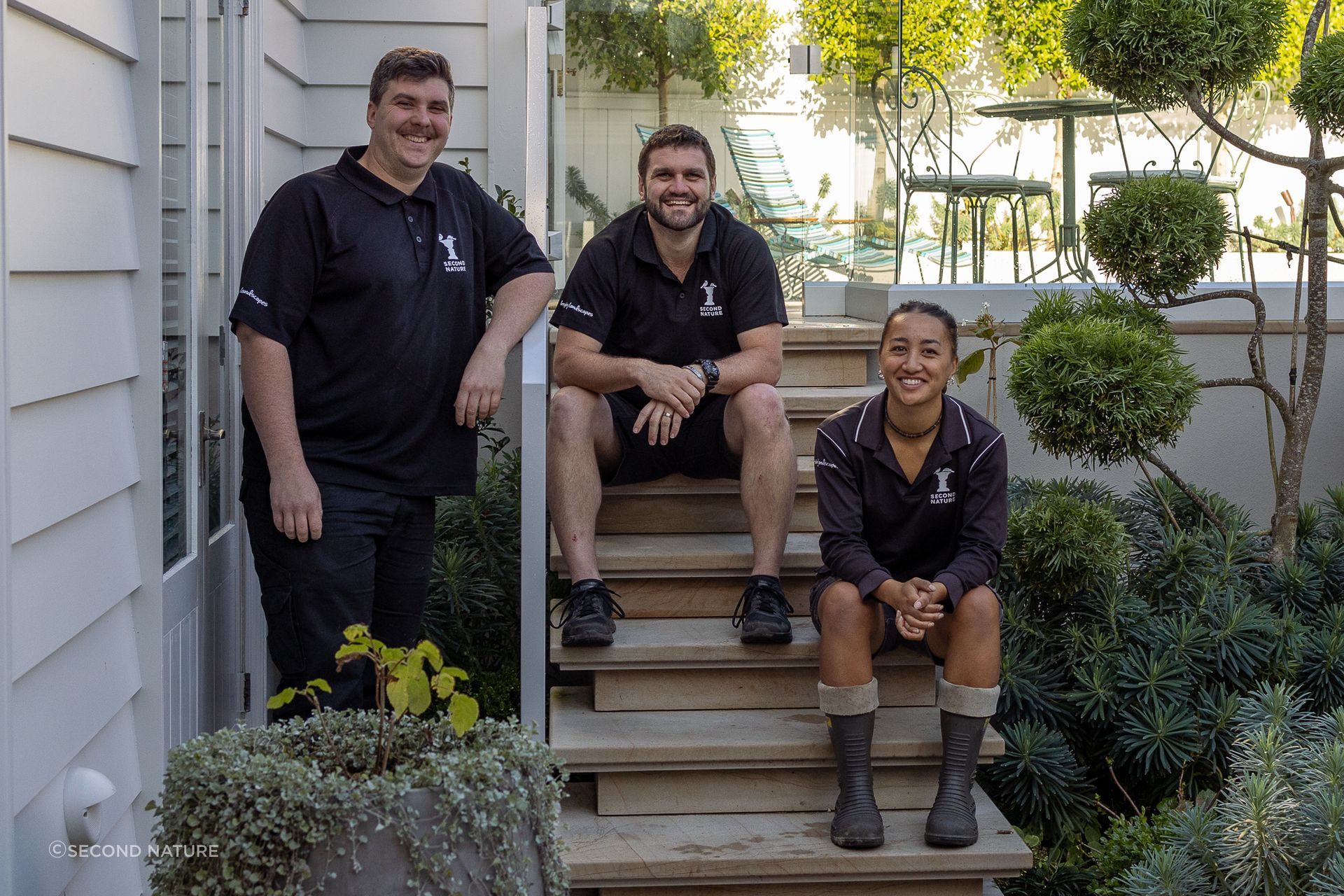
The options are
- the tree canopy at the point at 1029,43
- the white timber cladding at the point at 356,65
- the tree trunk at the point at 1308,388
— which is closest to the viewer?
the tree trunk at the point at 1308,388

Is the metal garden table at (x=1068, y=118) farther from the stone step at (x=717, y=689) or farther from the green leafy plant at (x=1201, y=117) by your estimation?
the stone step at (x=717, y=689)

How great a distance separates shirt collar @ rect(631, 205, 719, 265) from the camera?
3146 millimetres

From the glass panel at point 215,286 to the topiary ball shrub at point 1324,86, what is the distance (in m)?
2.80

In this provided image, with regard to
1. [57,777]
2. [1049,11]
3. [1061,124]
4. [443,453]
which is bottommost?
[57,777]

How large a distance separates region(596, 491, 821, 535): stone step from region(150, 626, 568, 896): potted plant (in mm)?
1643

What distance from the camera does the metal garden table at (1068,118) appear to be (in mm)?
4480

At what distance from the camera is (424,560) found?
267 cm

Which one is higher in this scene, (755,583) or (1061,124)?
(1061,124)

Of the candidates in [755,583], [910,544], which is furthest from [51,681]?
[910,544]

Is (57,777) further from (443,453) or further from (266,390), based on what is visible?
(443,453)

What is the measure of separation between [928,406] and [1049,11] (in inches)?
103

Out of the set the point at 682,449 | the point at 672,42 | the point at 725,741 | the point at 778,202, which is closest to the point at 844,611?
the point at 725,741

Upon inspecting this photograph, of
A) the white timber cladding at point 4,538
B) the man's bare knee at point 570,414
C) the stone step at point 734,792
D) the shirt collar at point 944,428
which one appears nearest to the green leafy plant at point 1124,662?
the stone step at point 734,792
